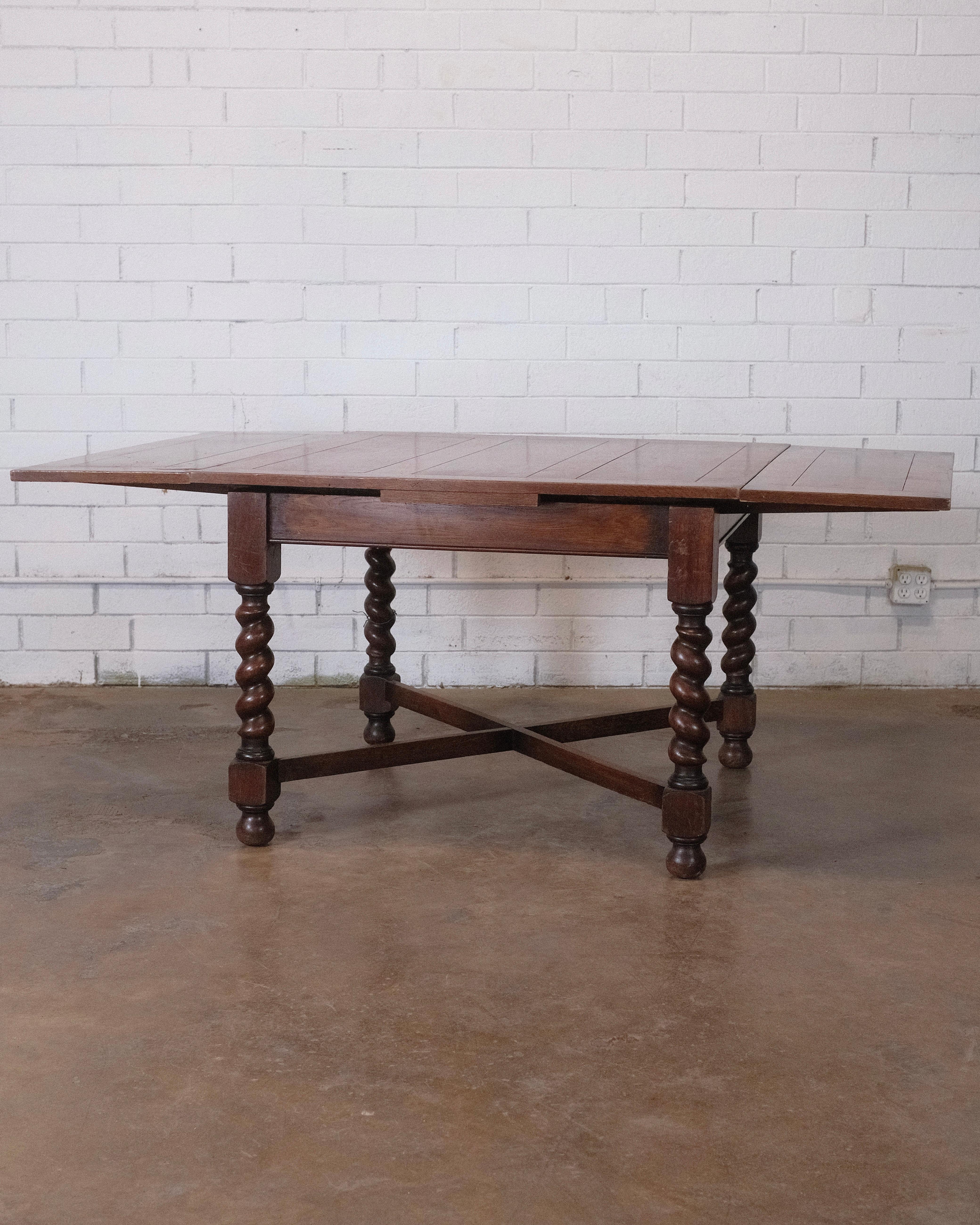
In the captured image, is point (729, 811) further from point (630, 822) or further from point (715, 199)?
point (715, 199)

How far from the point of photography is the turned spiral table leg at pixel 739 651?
3.41m

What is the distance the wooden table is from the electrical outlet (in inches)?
44.0

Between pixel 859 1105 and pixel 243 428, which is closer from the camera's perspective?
pixel 859 1105

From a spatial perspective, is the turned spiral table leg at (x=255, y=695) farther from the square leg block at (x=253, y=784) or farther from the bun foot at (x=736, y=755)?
the bun foot at (x=736, y=755)

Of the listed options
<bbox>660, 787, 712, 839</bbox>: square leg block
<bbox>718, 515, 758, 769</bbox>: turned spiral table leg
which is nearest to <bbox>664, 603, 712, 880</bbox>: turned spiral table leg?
<bbox>660, 787, 712, 839</bbox>: square leg block

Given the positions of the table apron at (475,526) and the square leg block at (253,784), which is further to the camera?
the square leg block at (253,784)

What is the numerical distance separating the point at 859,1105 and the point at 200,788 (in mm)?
1957

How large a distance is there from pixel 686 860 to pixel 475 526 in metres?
0.81

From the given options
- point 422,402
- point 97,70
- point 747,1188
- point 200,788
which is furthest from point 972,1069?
point 97,70

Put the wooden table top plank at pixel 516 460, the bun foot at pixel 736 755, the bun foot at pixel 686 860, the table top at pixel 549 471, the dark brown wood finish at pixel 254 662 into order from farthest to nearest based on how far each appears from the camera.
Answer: the bun foot at pixel 736 755 < the dark brown wood finish at pixel 254 662 < the bun foot at pixel 686 860 < the wooden table top plank at pixel 516 460 < the table top at pixel 549 471

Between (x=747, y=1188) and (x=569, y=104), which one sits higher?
(x=569, y=104)

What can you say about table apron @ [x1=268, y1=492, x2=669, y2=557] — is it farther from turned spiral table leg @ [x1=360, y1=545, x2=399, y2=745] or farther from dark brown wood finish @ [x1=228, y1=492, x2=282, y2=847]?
turned spiral table leg @ [x1=360, y1=545, x2=399, y2=745]

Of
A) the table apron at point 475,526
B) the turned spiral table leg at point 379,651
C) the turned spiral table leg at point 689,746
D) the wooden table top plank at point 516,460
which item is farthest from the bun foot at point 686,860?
the turned spiral table leg at point 379,651

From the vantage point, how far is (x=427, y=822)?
309cm
